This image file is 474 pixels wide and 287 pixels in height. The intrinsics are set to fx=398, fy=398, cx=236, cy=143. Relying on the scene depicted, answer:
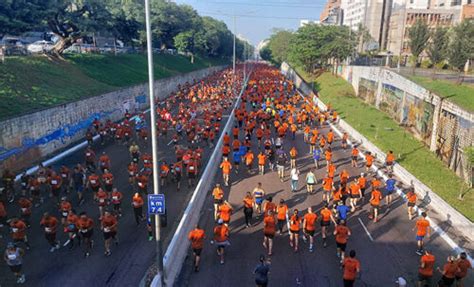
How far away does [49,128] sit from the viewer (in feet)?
72.7

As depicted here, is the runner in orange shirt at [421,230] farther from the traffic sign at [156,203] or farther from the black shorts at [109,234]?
the black shorts at [109,234]

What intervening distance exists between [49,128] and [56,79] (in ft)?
22.9

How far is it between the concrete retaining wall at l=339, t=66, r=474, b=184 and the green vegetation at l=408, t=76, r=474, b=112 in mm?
338

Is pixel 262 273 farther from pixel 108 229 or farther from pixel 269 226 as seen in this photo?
pixel 108 229

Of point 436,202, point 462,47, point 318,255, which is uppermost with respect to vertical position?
point 462,47

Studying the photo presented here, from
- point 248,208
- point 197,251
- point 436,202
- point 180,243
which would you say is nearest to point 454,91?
point 436,202

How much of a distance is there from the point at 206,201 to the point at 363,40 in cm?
6188

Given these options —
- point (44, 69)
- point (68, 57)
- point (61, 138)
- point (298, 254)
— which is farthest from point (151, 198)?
point (68, 57)

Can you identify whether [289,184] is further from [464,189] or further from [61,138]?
[61,138]

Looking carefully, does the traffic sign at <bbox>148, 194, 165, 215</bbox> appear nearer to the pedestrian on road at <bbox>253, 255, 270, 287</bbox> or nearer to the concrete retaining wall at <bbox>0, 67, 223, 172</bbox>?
the pedestrian on road at <bbox>253, 255, 270, 287</bbox>

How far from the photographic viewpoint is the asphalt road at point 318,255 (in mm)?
10531

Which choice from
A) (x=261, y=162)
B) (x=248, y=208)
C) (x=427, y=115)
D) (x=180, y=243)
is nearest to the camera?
(x=180, y=243)

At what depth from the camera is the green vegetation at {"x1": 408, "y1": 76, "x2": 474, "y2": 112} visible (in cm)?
2058

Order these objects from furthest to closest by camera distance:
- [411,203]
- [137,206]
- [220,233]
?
[411,203] → [137,206] → [220,233]
